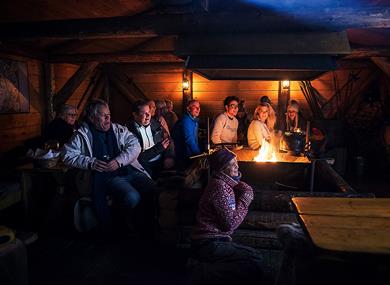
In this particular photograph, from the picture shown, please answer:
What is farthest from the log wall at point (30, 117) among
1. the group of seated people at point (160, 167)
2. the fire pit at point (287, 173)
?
the fire pit at point (287, 173)

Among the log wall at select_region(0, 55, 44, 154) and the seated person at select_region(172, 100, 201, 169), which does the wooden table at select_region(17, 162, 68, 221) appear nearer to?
the seated person at select_region(172, 100, 201, 169)

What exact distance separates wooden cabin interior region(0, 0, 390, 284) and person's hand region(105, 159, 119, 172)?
71 centimetres

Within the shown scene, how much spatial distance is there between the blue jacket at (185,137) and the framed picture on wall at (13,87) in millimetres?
3674

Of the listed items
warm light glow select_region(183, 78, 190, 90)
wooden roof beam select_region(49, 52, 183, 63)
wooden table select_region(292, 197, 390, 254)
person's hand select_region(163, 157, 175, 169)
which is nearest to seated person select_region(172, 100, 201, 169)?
person's hand select_region(163, 157, 175, 169)

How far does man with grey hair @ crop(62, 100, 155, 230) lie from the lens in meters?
4.30

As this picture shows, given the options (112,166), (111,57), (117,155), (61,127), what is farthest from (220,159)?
(111,57)

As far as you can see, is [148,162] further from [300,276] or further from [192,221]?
[300,276]

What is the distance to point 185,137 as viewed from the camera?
578cm

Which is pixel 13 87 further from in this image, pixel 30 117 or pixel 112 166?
pixel 112 166

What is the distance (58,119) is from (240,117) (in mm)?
5110

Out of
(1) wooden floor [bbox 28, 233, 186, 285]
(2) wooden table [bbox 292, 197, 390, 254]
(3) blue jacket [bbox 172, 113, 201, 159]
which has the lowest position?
(1) wooden floor [bbox 28, 233, 186, 285]

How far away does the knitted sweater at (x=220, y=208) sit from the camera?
3.04 m

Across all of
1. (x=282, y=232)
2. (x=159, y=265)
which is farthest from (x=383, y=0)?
(x=159, y=265)

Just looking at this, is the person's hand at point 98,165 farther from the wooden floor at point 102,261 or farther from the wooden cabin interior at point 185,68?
the wooden floor at point 102,261
